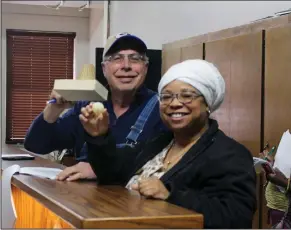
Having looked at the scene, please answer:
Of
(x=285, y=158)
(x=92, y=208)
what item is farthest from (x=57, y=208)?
(x=285, y=158)

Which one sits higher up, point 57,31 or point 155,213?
point 57,31

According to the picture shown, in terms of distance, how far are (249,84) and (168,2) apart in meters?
1.44

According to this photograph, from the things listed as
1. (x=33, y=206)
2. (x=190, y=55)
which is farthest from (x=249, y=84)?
(x=33, y=206)

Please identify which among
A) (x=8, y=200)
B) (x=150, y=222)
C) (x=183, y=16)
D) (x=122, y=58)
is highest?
(x=183, y=16)

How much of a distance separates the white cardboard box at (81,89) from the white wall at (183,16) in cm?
223

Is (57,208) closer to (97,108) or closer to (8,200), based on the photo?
(97,108)

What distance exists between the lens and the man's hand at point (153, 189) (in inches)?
52.6

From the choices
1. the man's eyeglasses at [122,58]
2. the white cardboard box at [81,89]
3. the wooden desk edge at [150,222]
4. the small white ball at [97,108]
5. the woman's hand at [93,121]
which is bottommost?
the wooden desk edge at [150,222]

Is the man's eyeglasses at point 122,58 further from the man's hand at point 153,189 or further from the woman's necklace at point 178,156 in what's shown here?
the man's hand at point 153,189

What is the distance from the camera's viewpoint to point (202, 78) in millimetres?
1531

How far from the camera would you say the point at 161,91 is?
161 centimetres

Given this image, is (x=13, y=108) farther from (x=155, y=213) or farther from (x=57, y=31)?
(x=155, y=213)

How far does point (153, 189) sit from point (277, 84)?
5.75 feet

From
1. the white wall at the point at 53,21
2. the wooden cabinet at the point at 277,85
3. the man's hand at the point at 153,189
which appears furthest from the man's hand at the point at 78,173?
the white wall at the point at 53,21
